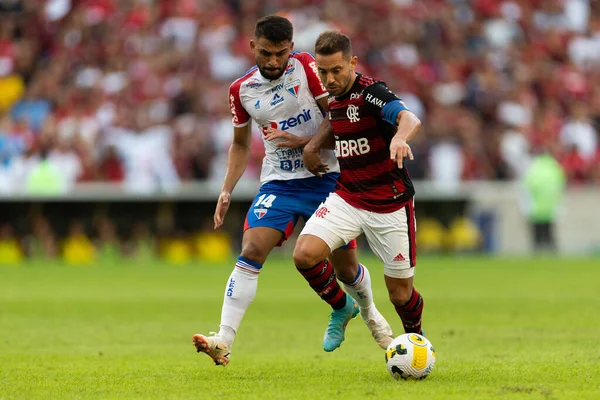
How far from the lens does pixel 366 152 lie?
303 inches

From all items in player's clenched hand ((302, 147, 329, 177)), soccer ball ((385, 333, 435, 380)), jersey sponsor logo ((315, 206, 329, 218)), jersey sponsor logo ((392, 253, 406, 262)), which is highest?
player's clenched hand ((302, 147, 329, 177))

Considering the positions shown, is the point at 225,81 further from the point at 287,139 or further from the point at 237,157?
the point at 287,139

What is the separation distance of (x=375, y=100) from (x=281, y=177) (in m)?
1.28

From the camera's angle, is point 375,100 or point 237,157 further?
point 237,157

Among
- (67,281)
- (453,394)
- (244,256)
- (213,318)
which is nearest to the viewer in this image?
(453,394)

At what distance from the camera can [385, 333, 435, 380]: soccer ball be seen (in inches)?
280

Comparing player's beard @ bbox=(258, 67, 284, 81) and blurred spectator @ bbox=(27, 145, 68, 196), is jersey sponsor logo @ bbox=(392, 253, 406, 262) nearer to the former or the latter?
Result: player's beard @ bbox=(258, 67, 284, 81)

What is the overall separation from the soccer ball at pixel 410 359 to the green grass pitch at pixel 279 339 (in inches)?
3.9

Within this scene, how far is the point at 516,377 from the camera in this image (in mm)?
7156

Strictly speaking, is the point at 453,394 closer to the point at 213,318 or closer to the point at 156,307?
the point at 213,318

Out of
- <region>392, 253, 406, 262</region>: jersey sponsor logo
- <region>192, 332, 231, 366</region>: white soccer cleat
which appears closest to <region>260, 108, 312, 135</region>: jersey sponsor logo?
<region>392, 253, 406, 262</region>: jersey sponsor logo

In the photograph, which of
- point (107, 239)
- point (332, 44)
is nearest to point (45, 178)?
point (107, 239)

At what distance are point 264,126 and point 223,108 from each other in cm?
1612

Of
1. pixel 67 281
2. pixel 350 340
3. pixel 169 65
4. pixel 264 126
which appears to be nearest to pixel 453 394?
pixel 264 126
